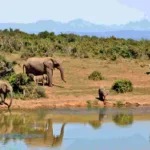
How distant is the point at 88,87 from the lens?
34469 mm

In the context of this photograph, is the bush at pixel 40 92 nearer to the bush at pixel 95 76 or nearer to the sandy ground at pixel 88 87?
the sandy ground at pixel 88 87

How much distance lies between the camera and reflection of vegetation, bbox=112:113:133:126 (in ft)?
84.7

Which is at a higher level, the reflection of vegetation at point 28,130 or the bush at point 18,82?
the bush at point 18,82

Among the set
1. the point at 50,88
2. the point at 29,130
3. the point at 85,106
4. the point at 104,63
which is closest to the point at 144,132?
the point at 29,130

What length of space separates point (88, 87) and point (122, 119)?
7846 mm

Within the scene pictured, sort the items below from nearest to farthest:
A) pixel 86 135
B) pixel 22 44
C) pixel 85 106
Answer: pixel 86 135 → pixel 85 106 → pixel 22 44

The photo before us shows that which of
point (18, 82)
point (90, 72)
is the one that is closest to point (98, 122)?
point (18, 82)

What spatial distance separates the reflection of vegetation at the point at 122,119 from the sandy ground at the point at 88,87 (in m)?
2.79

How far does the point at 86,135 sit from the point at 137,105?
857 cm

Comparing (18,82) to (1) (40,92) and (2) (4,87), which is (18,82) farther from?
(2) (4,87)

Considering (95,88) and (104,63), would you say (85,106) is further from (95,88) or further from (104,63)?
(104,63)

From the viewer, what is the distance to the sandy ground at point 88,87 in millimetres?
30270

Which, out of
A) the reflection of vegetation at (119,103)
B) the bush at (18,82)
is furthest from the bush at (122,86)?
the bush at (18,82)

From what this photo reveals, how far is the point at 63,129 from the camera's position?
24078mm
